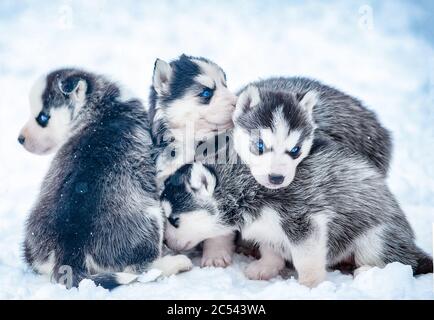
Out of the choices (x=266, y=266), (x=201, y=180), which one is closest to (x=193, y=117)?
(x=201, y=180)

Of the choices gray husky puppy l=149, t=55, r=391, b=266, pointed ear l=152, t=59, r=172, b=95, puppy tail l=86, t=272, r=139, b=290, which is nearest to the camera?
puppy tail l=86, t=272, r=139, b=290

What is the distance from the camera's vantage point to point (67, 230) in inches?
144

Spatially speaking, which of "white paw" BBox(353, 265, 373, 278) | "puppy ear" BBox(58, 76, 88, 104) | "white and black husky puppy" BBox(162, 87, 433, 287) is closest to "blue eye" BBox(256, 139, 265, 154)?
"white and black husky puppy" BBox(162, 87, 433, 287)

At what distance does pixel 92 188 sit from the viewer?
146 inches

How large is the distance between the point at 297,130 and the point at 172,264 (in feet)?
3.69

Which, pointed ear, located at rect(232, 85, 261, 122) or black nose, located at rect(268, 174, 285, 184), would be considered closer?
black nose, located at rect(268, 174, 285, 184)

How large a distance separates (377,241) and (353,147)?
32.9 inches

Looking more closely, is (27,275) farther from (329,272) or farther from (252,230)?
(329,272)

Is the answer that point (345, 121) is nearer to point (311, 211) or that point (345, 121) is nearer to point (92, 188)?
point (311, 211)

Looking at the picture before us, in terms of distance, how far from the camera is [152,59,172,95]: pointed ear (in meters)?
4.38

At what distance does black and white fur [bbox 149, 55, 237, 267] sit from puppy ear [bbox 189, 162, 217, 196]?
0.22 metres

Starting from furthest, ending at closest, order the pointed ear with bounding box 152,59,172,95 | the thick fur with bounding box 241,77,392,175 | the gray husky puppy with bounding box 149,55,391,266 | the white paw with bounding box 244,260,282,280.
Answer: the thick fur with bounding box 241,77,392,175 → the pointed ear with bounding box 152,59,172,95 → the gray husky puppy with bounding box 149,55,391,266 → the white paw with bounding box 244,260,282,280

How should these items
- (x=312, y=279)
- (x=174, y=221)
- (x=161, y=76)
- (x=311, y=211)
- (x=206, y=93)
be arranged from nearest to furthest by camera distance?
(x=312, y=279)
(x=311, y=211)
(x=174, y=221)
(x=206, y=93)
(x=161, y=76)

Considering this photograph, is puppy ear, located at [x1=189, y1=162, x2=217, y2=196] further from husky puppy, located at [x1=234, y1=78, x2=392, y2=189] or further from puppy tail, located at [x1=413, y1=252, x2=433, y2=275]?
puppy tail, located at [x1=413, y1=252, x2=433, y2=275]
